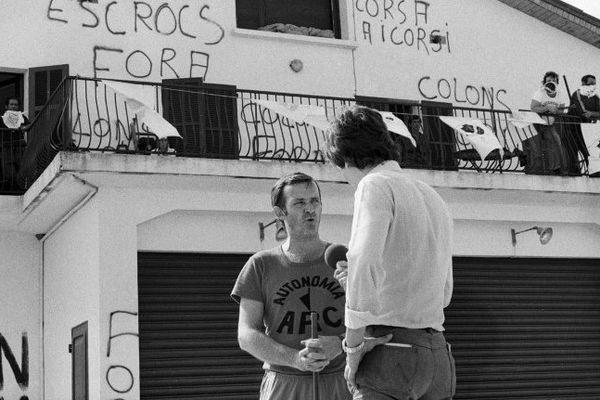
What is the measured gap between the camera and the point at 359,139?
505 cm

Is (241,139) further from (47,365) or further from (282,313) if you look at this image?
(282,313)

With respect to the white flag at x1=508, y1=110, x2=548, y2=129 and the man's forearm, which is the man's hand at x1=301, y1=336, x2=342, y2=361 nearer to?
the man's forearm

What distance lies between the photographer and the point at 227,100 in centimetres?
1709

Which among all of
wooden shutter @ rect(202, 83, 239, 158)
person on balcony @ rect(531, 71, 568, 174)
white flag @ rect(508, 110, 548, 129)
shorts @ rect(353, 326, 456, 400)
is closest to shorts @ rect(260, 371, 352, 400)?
shorts @ rect(353, 326, 456, 400)

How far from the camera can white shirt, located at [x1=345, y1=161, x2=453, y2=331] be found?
470cm

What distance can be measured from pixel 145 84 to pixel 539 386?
816 centimetres

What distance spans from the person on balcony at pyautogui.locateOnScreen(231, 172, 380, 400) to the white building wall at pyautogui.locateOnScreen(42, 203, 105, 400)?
29.2 feet

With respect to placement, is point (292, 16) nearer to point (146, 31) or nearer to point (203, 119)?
point (146, 31)

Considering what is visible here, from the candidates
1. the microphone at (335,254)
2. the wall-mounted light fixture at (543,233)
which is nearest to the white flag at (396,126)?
the wall-mounted light fixture at (543,233)

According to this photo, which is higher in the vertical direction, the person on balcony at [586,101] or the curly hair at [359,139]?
the person on balcony at [586,101]

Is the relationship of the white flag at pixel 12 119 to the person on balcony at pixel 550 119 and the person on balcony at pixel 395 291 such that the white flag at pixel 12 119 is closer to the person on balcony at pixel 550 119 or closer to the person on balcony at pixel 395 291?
the person on balcony at pixel 550 119

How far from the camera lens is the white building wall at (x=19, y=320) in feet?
56.3

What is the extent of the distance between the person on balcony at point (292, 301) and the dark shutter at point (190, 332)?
9353 mm

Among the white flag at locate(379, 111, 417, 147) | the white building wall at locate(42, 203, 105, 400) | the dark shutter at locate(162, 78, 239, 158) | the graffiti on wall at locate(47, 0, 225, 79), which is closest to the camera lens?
the white building wall at locate(42, 203, 105, 400)
